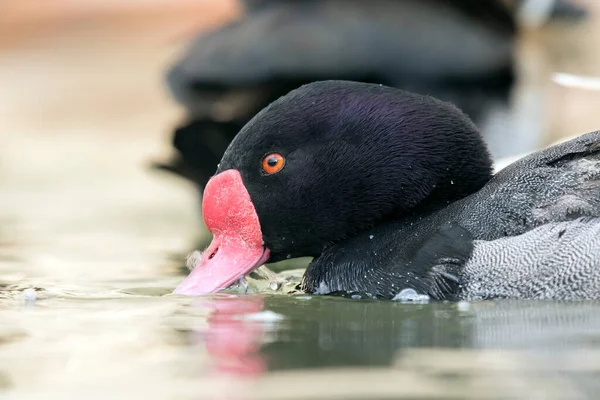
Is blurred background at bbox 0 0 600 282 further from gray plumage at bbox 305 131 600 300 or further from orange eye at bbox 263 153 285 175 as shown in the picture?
gray plumage at bbox 305 131 600 300

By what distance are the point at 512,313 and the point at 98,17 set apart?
14091 millimetres

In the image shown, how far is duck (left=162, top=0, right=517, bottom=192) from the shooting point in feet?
37.4

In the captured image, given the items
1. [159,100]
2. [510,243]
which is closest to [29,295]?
[510,243]

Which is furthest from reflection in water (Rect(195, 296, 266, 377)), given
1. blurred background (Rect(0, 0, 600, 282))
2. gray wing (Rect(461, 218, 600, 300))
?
blurred background (Rect(0, 0, 600, 282))

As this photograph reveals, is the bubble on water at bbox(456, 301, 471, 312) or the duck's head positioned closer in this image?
the bubble on water at bbox(456, 301, 471, 312)

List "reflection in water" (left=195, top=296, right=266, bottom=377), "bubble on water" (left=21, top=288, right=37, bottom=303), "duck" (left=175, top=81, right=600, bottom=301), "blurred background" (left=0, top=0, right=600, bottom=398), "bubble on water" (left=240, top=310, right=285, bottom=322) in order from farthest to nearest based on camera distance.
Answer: "blurred background" (left=0, top=0, right=600, bottom=398) < "duck" (left=175, top=81, right=600, bottom=301) < "bubble on water" (left=21, top=288, right=37, bottom=303) < "bubble on water" (left=240, top=310, right=285, bottom=322) < "reflection in water" (left=195, top=296, right=266, bottom=377)

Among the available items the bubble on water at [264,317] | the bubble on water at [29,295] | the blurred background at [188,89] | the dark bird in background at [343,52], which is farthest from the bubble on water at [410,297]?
the dark bird in background at [343,52]

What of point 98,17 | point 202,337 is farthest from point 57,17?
point 202,337

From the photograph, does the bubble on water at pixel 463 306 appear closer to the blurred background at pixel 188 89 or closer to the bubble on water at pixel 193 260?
the bubble on water at pixel 193 260

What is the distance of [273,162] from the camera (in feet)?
15.9

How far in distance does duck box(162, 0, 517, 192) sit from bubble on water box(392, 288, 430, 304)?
660 centimetres

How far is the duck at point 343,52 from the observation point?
37.4ft

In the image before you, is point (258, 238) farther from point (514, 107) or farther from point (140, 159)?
point (514, 107)

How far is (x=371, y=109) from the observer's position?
4871 mm
